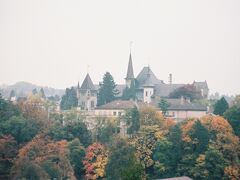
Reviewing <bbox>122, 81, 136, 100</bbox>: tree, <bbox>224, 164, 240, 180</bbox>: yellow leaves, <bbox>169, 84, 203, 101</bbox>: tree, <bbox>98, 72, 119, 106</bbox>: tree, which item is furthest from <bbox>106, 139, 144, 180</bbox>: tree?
<bbox>122, 81, 136, 100</bbox>: tree

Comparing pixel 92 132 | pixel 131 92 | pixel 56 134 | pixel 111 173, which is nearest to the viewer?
pixel 111 173

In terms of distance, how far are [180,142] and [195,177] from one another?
4.59 metres

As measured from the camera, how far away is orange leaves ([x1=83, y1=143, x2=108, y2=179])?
59406 mm

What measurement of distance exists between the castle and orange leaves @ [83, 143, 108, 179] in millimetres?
33970

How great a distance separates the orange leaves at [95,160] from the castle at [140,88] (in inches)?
1337

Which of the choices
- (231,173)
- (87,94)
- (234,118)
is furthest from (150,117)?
(87,94)

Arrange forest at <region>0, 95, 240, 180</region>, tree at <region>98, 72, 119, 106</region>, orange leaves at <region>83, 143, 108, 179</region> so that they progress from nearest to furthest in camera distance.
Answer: forest at <region>0, 95, 240, 180</region> < orange leaves at <region>83, 143, 108, 179</region> < tree at <region>98, 72, 119, 106</region>

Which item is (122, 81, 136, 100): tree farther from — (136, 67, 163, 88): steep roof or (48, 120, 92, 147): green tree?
(48, 120, 92, 147): green tree

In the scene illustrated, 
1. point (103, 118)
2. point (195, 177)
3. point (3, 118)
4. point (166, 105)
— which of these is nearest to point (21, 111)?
point (3, 118)

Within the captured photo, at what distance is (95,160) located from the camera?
61.2 m

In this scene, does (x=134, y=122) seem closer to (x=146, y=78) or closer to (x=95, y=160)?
(x=95, y=160)

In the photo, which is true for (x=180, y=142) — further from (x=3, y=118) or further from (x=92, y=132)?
(x=3, y=118)

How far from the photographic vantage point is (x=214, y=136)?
61312 millimetres

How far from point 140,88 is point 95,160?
127 feet
